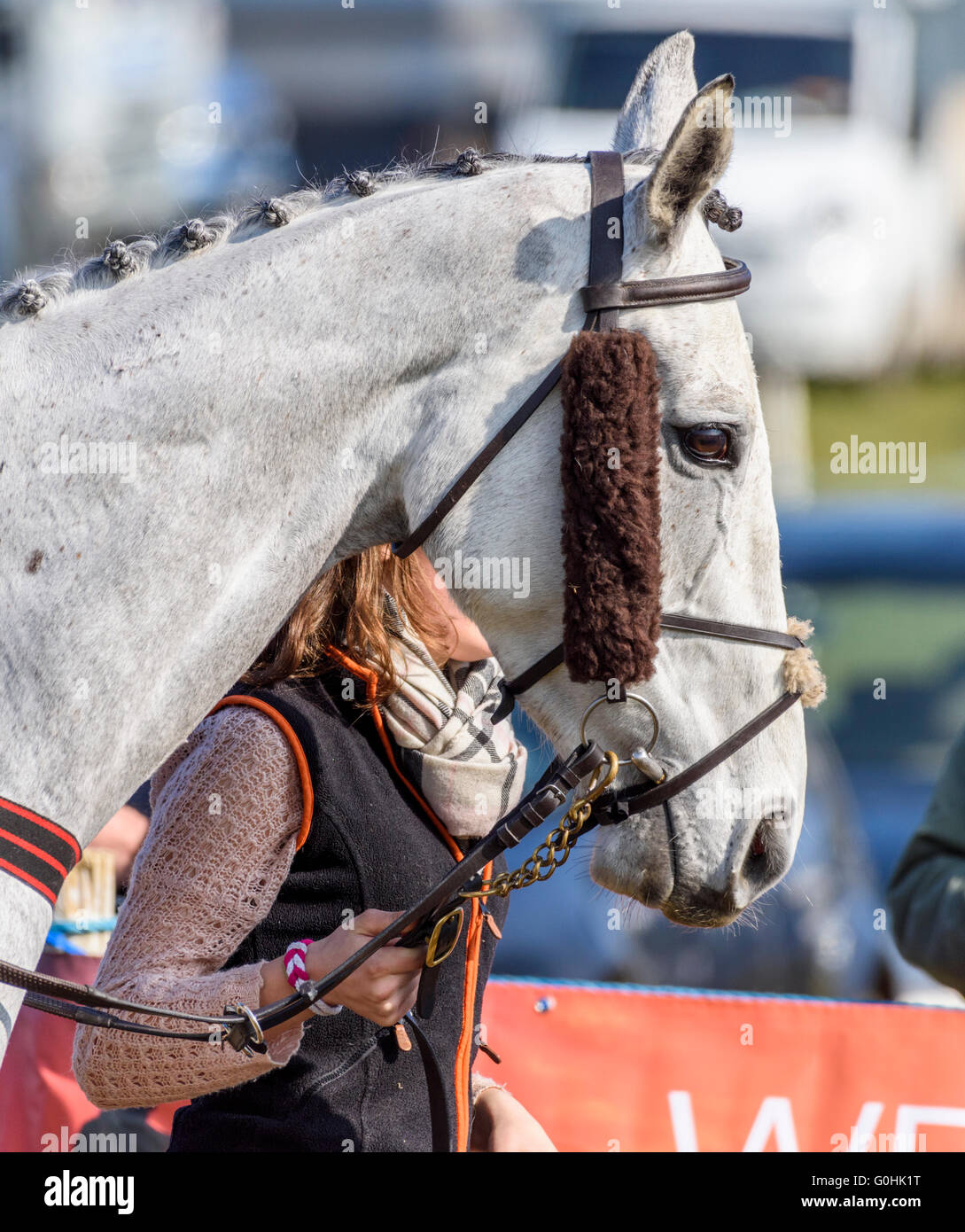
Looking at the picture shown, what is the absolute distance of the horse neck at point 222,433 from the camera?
1.68 meters

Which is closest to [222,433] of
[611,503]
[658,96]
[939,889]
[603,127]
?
[611,503]

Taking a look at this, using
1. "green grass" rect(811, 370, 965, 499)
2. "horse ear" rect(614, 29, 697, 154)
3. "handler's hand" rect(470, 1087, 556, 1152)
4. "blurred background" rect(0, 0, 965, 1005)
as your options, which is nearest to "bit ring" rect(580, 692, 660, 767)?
A: "horse ear" rect(614, 29, 697, 154)

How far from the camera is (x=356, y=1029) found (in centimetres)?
220

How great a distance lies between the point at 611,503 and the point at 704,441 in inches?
7.0

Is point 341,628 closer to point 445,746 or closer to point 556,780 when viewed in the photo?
point 445,746

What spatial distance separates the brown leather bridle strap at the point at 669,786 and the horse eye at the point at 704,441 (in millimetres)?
380

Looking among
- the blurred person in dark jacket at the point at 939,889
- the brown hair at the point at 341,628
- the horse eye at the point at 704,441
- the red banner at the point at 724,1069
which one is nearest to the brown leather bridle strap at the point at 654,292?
the horse eye at the point at 704,441

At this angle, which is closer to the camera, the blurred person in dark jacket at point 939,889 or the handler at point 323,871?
the handler at point 323,871

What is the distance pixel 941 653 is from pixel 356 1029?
4.01 m

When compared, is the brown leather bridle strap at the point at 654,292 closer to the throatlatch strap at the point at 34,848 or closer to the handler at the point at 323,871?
the handler at the point at 323,871

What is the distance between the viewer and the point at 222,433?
5.67 ft

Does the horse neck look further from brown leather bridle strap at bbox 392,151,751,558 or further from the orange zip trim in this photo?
the orange zip trim

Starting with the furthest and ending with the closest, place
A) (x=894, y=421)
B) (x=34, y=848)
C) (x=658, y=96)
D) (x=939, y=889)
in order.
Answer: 1. (x=894, y=421)
2. (x=939, y=889)
3. (x=658, y=96)
4. (x=34, y=848)
